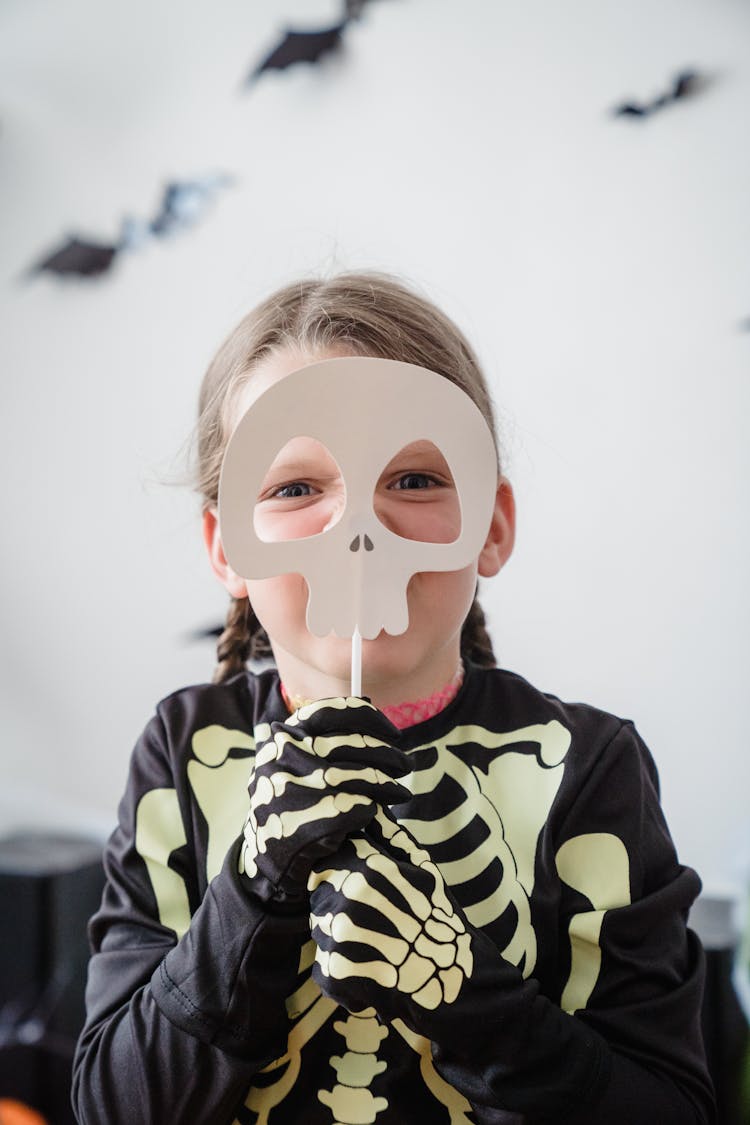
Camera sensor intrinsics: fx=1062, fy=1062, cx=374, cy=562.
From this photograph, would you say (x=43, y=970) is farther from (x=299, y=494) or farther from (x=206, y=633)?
(x=299, y=494)

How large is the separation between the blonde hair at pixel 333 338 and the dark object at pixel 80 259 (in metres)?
0.65

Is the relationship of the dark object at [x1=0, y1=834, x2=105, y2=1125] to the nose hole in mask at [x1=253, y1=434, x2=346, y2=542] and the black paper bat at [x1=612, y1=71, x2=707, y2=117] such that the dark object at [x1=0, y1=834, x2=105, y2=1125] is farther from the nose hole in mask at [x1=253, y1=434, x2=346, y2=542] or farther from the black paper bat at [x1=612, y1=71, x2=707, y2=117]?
the black paper bat at [x1=612, y1=71, x2=707, y2=117]

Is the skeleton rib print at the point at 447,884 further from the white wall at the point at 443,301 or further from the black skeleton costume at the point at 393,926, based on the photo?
the white wall at the point at 443,301

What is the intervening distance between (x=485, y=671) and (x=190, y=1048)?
0.38 metres

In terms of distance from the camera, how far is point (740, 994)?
1141 mm

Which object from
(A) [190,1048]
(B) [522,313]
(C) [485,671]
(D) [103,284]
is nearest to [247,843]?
(A) [190,1048]

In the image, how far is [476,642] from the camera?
39.3 inches

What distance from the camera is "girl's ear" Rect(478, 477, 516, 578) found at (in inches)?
34.5

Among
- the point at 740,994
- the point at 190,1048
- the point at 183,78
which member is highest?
the point at 183,78

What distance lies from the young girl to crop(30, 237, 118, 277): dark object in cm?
67

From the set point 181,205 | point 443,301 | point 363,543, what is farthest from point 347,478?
point 181,205

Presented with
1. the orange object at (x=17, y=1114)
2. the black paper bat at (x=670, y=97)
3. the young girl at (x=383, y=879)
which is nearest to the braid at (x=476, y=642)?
the young girl at (x=383, y=879)

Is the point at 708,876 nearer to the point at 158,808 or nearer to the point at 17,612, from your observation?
the point at 158,808

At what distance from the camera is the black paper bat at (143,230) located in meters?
1.46
